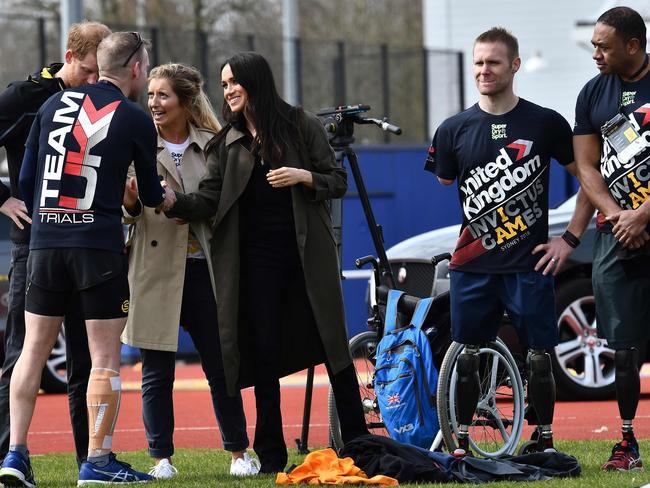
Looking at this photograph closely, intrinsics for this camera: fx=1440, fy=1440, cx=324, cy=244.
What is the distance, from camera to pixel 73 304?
713cm

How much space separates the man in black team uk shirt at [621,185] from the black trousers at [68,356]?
8.52ft

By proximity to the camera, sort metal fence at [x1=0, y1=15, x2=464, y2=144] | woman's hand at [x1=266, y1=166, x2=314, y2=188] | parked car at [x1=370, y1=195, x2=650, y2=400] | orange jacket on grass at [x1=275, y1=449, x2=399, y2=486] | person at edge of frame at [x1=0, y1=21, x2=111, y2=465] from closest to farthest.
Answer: orange jacket on grass at [x1=275, y1=449, x2=399, y2=486], woman's hand at [x1=266, y1=166, x2=314, y2=188], person at edge of frame at [x1=0, y1=21, x2=111, y2=465], parked car at [x1=370, y1=195, x2=650, y2=400], metal fence at [x1=0, y1=15, x2=464, y2=144]

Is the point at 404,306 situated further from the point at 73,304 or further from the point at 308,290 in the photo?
the point at 73,304

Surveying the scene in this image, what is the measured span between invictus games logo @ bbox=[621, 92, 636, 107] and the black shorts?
2.53 metres

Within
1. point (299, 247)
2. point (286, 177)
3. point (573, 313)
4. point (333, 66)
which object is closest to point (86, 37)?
point (286, 177)

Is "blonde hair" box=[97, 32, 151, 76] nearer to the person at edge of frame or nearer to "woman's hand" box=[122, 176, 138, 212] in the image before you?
the person at edge of frame

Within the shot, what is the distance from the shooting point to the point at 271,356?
7.18m

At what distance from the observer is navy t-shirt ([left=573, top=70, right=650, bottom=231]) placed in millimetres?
6957

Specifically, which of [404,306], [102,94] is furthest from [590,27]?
[102,94]

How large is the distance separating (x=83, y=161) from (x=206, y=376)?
1.45 metres

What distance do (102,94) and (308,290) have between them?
1398 mm

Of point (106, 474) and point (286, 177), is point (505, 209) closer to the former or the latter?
point (286, 177)

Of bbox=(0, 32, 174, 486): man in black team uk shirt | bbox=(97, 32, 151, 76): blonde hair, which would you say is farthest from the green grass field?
bbox=(97, 32, 151, 76): blonde hair

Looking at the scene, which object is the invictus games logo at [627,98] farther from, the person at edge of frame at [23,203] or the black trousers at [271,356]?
the person at edge of frame at [23,203]
